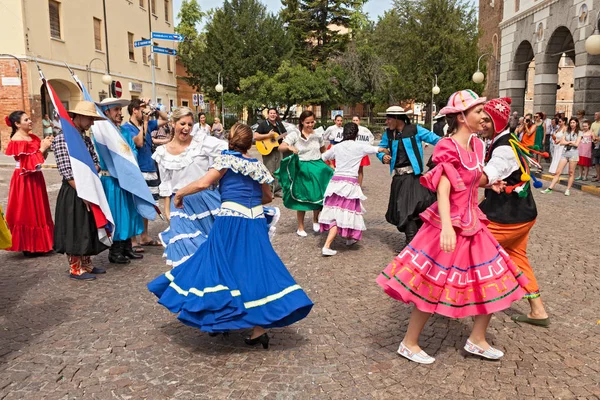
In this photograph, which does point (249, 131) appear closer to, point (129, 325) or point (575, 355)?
point (129, 325)

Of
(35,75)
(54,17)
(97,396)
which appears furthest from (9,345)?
(54,17)

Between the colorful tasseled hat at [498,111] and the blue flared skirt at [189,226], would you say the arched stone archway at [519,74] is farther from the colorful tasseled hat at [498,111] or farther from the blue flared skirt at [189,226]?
the blue flared skirt at [189,226]

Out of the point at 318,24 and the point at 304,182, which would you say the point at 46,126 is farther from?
the point at 318,24

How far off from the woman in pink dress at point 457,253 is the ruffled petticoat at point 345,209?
3.35m

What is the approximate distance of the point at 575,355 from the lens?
3881mm

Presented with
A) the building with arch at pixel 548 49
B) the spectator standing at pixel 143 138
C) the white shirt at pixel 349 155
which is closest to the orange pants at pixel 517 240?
the white shirt at pixel 349 155

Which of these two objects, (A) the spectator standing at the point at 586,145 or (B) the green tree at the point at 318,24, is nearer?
(A) the spectator standing at the point at 586,145

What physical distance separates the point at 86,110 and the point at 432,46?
1655 inches

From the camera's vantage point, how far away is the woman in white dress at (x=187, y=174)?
494 centimetres

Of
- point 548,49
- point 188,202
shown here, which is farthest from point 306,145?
point 548,49

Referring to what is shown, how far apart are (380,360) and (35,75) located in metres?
24.1

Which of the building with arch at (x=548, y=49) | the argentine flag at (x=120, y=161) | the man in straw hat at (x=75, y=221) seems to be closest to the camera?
the man in straw hat at (x=75, y=221)

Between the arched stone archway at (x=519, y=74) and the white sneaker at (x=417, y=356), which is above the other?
the arched stone archway at (x=519, y=74)

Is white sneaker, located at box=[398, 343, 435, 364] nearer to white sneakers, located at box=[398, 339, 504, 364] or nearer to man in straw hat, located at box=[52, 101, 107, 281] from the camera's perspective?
white sneakers, located at box=[398, 339, 504, 364]
